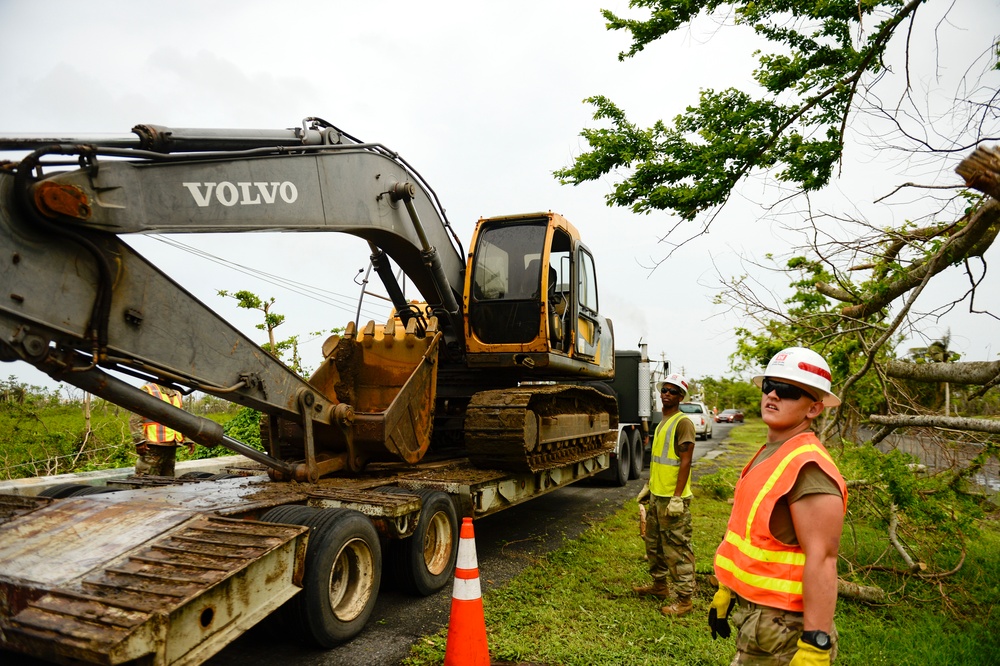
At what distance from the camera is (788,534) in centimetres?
254

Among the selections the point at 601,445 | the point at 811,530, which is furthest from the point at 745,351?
the point at 811,530

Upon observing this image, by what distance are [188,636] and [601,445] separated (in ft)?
25.3

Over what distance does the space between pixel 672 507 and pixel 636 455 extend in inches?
328

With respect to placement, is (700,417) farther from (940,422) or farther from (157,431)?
(157,431)

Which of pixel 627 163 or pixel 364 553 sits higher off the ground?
→ pixel 627 163

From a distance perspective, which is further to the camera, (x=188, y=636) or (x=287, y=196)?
(x=287, y=196)

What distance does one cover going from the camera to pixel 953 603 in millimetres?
5754

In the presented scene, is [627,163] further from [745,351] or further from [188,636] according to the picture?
[745,351]

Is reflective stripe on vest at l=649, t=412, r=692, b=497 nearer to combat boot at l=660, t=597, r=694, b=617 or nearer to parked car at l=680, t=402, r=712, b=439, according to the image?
combat boot at l=660, t=597, r=694, b=617

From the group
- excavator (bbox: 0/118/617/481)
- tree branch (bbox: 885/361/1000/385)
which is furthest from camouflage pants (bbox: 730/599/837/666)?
excavator (bbox: 0/118/617/481)

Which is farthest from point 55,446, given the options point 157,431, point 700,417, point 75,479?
point 700,417

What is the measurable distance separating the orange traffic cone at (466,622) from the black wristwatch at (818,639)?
2.23m

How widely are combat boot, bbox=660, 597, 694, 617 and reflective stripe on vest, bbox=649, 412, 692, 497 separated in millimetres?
820

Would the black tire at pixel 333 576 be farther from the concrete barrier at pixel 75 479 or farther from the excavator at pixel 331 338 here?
the concrete barrier at pixel 75 479
